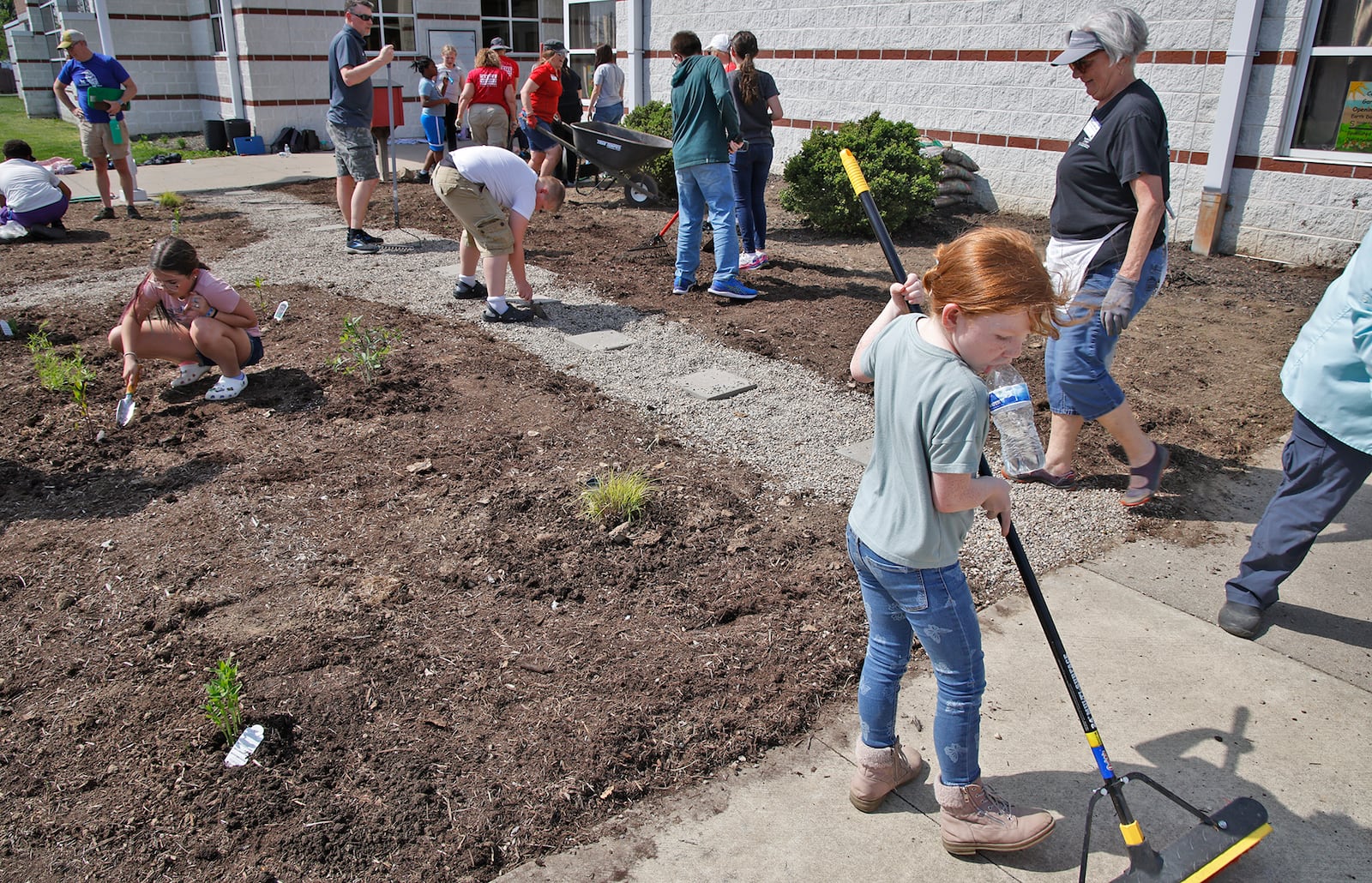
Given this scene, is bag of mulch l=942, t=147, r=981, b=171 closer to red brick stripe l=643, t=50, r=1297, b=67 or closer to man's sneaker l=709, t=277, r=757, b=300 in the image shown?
red brick stripe l=643, t=50, r=1297, b=67

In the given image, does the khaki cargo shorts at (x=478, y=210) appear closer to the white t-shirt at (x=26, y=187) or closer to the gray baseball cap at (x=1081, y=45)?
the gray baseball cap at (x=1081, y=45)

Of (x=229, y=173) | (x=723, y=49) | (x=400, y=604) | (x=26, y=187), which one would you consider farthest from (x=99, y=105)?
(x=400, y=604)

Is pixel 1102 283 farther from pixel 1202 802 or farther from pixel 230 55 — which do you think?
pixel 230 55

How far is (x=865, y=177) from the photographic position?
9.31 meters

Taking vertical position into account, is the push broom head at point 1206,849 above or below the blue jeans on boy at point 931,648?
below

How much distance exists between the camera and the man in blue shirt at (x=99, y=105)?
10.3 m

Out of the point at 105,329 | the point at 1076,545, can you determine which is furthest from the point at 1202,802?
the point at 105,329

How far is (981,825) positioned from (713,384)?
11.9 ft

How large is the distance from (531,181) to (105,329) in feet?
10.8

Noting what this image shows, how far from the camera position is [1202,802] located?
259 cm

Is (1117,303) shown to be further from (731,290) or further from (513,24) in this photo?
(513,24)

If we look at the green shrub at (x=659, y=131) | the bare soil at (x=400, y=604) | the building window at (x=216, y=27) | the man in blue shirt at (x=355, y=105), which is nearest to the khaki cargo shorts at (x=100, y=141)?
the man in blue shirt at (x=355, y=105)

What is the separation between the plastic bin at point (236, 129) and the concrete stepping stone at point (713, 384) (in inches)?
590

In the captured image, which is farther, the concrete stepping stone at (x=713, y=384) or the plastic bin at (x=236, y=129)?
the plastic bin at (x=236, y=129)
